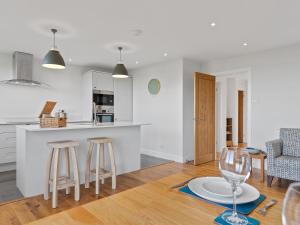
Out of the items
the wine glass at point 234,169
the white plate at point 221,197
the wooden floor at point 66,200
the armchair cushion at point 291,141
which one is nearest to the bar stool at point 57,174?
the wooden floor at point 66,200

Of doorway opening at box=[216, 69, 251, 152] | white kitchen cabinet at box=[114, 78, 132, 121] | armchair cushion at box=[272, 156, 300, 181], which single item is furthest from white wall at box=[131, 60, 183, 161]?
armchair cushion at box=[272, 156, 300, 181]

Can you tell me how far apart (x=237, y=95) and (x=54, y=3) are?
6.47 m

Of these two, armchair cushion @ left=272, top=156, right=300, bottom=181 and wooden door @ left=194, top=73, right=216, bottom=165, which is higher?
wooden door @ left=194, top=73, right=216, bottom=165

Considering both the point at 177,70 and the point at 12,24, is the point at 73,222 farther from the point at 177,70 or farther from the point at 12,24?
the point at 177,70

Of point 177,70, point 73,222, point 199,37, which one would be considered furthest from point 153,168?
point 73,222

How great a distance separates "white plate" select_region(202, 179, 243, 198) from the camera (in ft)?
2.70

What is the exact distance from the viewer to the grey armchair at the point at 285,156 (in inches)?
113

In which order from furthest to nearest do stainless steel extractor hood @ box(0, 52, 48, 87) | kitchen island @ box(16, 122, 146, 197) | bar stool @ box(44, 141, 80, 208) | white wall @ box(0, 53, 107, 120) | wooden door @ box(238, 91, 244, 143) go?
wooden door @ box(238, 91, 244, 143)
white wall @ box(0, 53, 107, 120)
stainless steel extractor hood @ box(0, 52, 48, 87)
kitchen island @ box(16, 122, 146, 197)
bar stool @ box(44, 141, 80, 208)

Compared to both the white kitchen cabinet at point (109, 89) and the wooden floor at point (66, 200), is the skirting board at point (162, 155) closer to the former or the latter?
the wooden floor at point (66, 200)

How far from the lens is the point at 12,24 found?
9.11 ft

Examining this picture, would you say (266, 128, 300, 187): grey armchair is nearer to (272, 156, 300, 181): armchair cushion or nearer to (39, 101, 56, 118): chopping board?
(272, 156, 300, 181): armchair cushion

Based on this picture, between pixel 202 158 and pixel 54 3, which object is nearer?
pixel 54 3

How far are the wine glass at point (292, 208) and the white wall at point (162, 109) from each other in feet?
13.5

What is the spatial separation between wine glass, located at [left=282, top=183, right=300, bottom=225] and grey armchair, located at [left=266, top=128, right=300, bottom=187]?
9.72 ft
